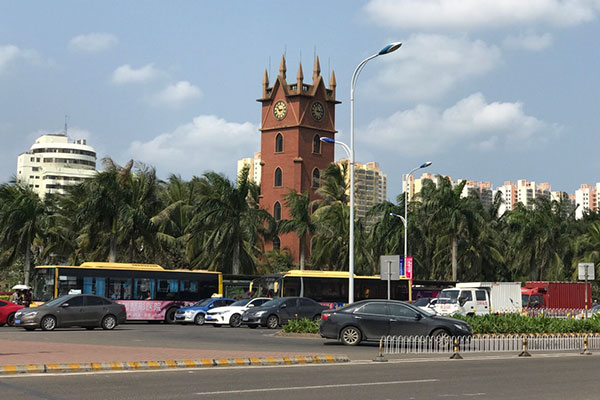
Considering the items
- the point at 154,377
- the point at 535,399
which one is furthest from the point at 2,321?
the point at 535,399

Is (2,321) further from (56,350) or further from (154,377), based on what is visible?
(154,377)

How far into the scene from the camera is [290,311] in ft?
119

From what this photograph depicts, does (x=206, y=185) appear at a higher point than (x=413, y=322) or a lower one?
higher

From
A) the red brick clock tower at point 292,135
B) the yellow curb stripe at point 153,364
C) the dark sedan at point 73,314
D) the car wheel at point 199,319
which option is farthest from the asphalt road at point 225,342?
the red brick clock tower at point 292,135

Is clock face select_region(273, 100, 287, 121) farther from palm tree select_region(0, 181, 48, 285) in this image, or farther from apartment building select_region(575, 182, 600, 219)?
apartment building select_region(575, 182, 600, 219)

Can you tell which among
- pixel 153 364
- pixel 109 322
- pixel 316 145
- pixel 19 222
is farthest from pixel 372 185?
pixel 153 364

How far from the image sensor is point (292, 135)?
90.8 metres

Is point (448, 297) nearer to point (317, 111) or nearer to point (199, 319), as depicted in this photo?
point (199, 319)

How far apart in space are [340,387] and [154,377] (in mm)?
3476

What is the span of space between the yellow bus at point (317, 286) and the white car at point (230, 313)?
4.40m

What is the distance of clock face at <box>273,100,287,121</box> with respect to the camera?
302 ft

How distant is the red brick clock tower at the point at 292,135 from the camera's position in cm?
9031

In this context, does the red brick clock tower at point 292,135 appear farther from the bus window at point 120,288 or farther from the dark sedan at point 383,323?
the dark sedan at point 383,323

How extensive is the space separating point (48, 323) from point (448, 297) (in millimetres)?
18080
